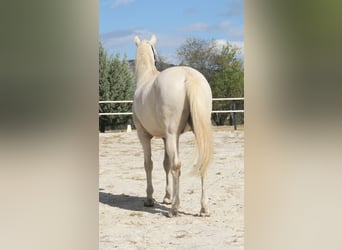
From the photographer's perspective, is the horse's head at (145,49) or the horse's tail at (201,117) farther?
the horse's head at (145,49)

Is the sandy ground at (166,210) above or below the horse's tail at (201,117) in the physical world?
below

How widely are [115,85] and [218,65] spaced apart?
8.39 ft

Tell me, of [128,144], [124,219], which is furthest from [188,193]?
[128,144]

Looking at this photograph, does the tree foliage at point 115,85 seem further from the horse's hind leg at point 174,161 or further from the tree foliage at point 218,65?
the horse's hind leg at point 174,161

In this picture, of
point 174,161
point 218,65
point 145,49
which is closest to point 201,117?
point 174,161

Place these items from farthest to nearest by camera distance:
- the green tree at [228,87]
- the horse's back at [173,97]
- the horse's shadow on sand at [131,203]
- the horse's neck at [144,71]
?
1. the green tree at [228,87]
2. the horse's neck at [144,71]
3. the horse's shadow on sand at [131,203]
4. the horse's back at [173,97]

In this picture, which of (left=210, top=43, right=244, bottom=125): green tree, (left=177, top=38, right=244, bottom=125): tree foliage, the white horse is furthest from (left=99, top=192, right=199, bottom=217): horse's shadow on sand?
(left=177, top=38, right=244, bottom=125): tree foliage

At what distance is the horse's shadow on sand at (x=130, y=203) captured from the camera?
6.86 feet

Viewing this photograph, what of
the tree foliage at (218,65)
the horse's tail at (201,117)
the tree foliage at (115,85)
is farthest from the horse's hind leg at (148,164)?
the tree foliage at (218,65)
